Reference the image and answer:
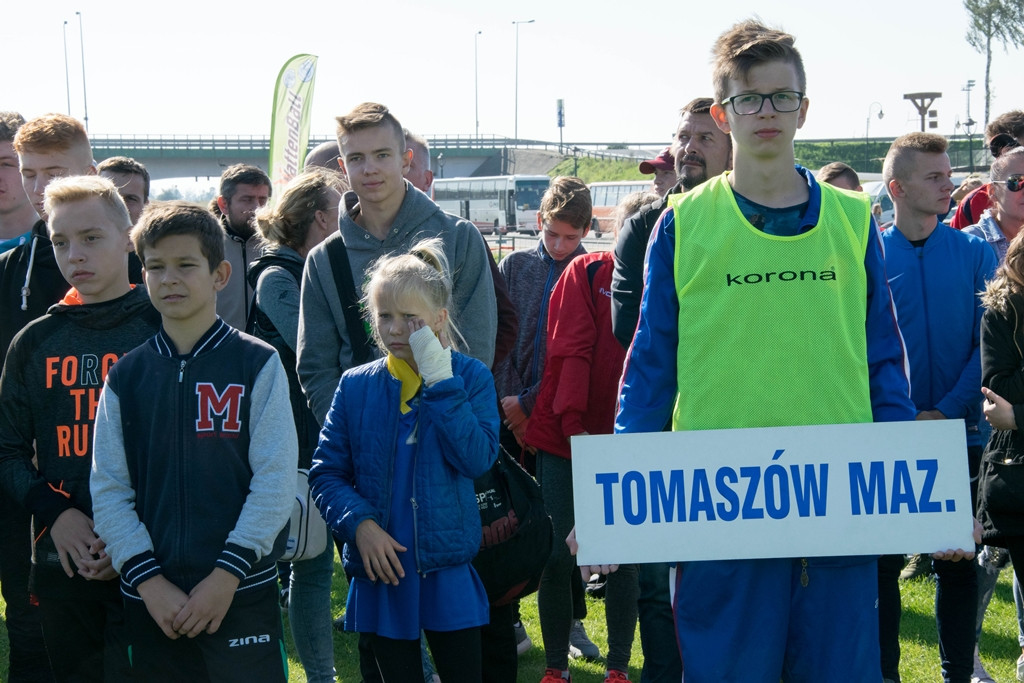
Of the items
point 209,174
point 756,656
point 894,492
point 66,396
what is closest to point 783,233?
point 894,492

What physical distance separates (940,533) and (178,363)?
2.32 m

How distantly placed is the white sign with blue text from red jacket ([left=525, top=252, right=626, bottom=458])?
1.82 meters

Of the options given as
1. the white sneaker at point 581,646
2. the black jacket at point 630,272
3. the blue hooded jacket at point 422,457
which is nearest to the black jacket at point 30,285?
the blue hooded jacket at point 422,457

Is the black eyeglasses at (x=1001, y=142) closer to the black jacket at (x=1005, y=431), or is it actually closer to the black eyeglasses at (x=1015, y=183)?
the black eyeglasses at (x=1015, y=183)

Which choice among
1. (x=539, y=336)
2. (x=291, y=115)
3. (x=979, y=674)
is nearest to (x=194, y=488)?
(x=539, y=336)

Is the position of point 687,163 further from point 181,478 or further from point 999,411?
point 181,478

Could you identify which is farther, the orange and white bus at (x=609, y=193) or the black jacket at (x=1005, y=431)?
the orange and white bus at (x=609, y=193)

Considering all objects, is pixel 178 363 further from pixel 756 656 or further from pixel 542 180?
pixel 542 180

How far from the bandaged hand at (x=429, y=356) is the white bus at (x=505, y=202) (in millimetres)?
48568

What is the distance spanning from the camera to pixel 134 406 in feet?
10.9

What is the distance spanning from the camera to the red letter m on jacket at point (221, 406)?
330 cm

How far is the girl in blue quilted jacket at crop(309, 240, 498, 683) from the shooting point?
340 centimetres

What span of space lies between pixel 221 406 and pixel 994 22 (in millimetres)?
60829

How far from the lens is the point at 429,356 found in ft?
11.2
